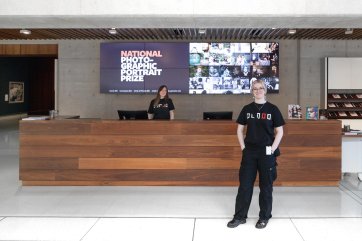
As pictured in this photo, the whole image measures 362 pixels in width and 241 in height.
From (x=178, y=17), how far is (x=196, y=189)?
2.41 meters

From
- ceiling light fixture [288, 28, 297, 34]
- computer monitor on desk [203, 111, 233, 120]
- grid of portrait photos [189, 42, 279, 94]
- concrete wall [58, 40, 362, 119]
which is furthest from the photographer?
concrete wall [58, 40, 362, 119]

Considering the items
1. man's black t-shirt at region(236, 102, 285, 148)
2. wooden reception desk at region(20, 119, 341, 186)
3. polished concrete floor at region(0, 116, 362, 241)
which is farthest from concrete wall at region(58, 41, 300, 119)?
man's black t-shirt at region(236, 102, 285, 148)

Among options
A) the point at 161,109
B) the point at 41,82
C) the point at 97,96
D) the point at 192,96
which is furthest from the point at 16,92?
the point at 161,109

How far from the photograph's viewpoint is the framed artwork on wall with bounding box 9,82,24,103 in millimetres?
19672

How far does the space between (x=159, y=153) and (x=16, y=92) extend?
16.8m

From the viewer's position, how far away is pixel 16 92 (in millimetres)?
20344

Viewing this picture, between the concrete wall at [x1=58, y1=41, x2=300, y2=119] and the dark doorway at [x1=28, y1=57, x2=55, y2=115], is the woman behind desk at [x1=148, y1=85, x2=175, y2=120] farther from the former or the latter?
the dark doorway at [x1=28, y1=57, x2=55, y2=115]

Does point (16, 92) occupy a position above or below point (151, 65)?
below

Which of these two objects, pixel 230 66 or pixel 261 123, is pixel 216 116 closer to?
pixel 261 123

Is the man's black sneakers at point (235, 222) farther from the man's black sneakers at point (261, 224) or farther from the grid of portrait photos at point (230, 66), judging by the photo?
the grid of portrait photos at point (230, 66)

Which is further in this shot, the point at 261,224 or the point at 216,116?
the point at 216,116

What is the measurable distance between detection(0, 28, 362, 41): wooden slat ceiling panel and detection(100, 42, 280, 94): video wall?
0.21m

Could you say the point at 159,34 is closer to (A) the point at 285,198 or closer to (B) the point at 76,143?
(B) the point at 76,143

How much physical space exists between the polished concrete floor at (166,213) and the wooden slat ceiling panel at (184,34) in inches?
142
